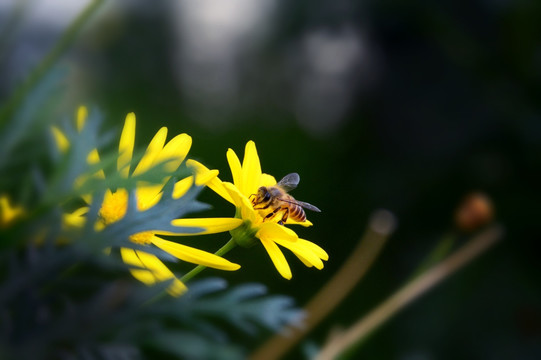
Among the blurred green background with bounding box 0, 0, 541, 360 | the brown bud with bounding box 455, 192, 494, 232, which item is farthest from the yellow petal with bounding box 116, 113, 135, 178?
the blurred green background with bounding box 0, 0, 541, 360

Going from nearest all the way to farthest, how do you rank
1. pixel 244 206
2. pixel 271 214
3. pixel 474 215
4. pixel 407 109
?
pixel 244 206, pixel 271 214, pixel 474 215, pixel 407 109

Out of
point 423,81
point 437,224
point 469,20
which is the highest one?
point 469,20

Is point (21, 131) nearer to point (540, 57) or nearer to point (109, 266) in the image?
point (109, 266)

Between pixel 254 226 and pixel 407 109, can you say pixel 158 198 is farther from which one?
pixel 407 109

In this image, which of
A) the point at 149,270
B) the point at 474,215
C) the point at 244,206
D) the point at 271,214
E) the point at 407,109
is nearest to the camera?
the point at 149,270

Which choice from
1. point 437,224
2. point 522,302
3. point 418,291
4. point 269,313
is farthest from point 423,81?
point 269,313

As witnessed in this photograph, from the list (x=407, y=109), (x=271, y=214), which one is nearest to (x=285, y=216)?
(x=271, y=214)

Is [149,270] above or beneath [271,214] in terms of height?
beneath

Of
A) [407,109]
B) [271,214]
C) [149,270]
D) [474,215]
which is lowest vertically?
[149,270]
